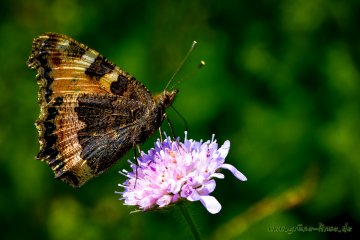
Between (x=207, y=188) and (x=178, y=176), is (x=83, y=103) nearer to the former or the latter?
(x=178, y=176)

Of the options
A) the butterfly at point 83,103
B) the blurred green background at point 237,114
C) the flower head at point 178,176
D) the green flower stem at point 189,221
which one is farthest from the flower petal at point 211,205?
the blurred green background at point 237,114

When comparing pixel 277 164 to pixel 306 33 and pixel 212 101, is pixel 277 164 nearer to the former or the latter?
pixel 212 101

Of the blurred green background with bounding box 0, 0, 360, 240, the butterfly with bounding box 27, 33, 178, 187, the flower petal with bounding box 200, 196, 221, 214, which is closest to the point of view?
the flower petal with bounding box 200, 196, 221, 214

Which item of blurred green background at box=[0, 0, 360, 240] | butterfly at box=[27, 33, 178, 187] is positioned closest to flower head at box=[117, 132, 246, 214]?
butterfly at box=[27, 33, 178, 187]

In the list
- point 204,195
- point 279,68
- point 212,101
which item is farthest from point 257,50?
point 204,195

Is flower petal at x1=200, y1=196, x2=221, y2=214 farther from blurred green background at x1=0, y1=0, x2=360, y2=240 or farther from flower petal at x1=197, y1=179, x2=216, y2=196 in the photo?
blurred green background at x1=0, y1=0, x2=360, y2=240

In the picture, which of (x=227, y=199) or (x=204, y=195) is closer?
(x=204, y=195)
